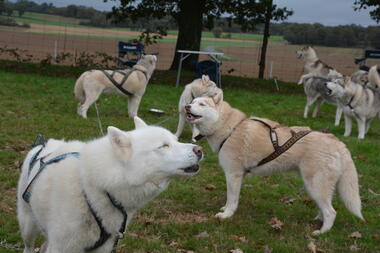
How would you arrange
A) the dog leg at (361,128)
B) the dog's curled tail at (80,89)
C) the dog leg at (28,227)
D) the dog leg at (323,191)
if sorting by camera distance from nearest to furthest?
the dog leg at (28,227) < the dog leg at (323,191) < the dog leg at (361,128) < the dog's curled tail at (80,89)

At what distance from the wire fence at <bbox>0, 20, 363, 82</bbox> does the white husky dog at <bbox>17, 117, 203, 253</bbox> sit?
57.8 feet

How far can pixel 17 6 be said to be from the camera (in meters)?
28.6

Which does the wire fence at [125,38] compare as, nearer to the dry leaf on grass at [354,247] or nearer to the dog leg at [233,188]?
the dog leg at [233,188]

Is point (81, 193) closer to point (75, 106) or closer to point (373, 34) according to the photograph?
point (75, 106)

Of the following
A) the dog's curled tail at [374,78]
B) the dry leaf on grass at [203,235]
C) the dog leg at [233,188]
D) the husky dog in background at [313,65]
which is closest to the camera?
the dry leaf on grass at [203,235]

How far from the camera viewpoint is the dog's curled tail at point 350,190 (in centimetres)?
477

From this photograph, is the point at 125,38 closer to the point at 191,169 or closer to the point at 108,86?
the point at 108,86

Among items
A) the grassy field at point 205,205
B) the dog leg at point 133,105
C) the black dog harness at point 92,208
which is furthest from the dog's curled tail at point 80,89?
the black dog harness at point 92,208

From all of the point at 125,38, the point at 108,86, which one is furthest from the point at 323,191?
the point at 125,38

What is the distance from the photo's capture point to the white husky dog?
2.89m

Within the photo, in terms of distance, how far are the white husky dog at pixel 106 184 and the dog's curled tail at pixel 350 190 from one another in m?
2.49

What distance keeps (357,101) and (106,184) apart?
8.80 m

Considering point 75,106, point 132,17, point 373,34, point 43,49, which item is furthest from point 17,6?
point 373,34

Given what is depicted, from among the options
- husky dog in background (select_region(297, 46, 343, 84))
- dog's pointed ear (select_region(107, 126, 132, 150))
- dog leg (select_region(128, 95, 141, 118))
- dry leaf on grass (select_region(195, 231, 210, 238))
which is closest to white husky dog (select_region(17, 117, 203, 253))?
dog's pointed ear (select_region(107, 126, 132, 150))
